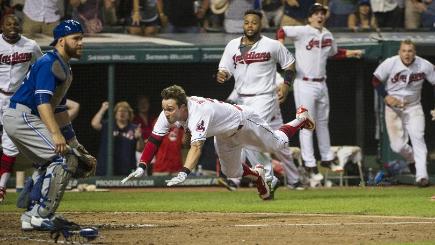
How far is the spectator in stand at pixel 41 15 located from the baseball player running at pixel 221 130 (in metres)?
5.77

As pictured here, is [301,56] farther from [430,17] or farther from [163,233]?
[163,233]

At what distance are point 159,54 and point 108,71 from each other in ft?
2.76

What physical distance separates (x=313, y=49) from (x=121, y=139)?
340 cm

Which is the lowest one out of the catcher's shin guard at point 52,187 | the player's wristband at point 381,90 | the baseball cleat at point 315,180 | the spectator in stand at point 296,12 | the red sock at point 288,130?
the baseball cleat at point 315,180

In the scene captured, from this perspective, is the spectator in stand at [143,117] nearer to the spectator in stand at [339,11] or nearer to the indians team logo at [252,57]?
the spectator in stand at [339,11]

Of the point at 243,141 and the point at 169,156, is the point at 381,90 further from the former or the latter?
the point at 243,141

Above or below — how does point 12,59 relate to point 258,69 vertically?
above

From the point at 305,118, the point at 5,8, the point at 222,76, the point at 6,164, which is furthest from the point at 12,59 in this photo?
the point at 305,118

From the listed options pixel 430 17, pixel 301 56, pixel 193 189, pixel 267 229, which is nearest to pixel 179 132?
pixel 193 189

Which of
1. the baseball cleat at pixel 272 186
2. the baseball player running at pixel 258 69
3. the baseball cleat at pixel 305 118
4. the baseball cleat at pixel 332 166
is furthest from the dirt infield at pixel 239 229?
the baseball cleat at pixel 332 166

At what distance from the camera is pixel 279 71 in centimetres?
1720

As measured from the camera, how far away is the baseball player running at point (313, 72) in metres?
14.7

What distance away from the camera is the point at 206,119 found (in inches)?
385

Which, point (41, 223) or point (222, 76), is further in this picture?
point (222, 76)
